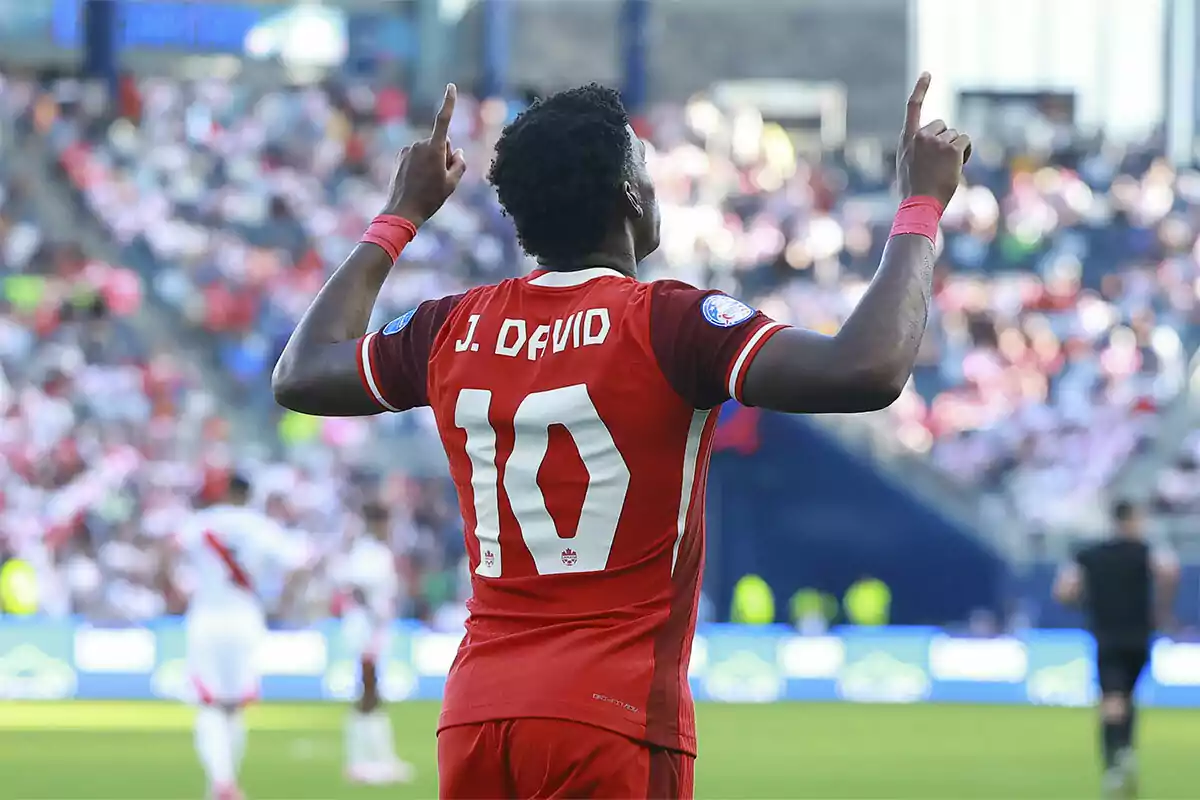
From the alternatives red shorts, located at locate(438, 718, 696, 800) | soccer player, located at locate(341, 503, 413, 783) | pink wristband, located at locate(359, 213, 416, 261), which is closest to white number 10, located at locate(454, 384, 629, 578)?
red shorts, located at locate(438, 718, 696, 800)

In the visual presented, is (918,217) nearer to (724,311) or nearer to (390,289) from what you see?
(724,311)

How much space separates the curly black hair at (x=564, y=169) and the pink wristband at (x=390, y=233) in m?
0.43

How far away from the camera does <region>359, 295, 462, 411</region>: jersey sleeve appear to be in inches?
140

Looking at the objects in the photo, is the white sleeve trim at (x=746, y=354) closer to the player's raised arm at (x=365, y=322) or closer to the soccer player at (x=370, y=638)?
the player's raised arm at (x=365, y=322)

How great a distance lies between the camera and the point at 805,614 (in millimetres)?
23922

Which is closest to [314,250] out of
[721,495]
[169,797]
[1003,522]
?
[721,495]

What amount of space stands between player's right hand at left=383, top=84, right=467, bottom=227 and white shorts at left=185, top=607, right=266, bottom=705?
28.6 ft

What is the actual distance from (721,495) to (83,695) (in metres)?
7.59

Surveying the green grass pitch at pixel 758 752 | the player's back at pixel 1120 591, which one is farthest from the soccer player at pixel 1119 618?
the green grass pitch at pixel 758 752

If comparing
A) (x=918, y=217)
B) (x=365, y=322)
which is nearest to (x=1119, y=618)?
(x=365, y=322)

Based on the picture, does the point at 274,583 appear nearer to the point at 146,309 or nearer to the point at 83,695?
the point at 83,695

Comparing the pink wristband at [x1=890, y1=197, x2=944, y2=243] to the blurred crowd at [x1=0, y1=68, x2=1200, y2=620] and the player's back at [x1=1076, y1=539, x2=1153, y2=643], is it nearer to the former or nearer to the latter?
the player's back at [x1=1076, y1=539, x2=1153, y2=643]

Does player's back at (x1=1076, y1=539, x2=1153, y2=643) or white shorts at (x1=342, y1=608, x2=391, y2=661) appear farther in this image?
white shorts at (x1=342, y1=608, x2=391, y2=661)

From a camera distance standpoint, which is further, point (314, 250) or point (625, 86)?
point (625, 86)
